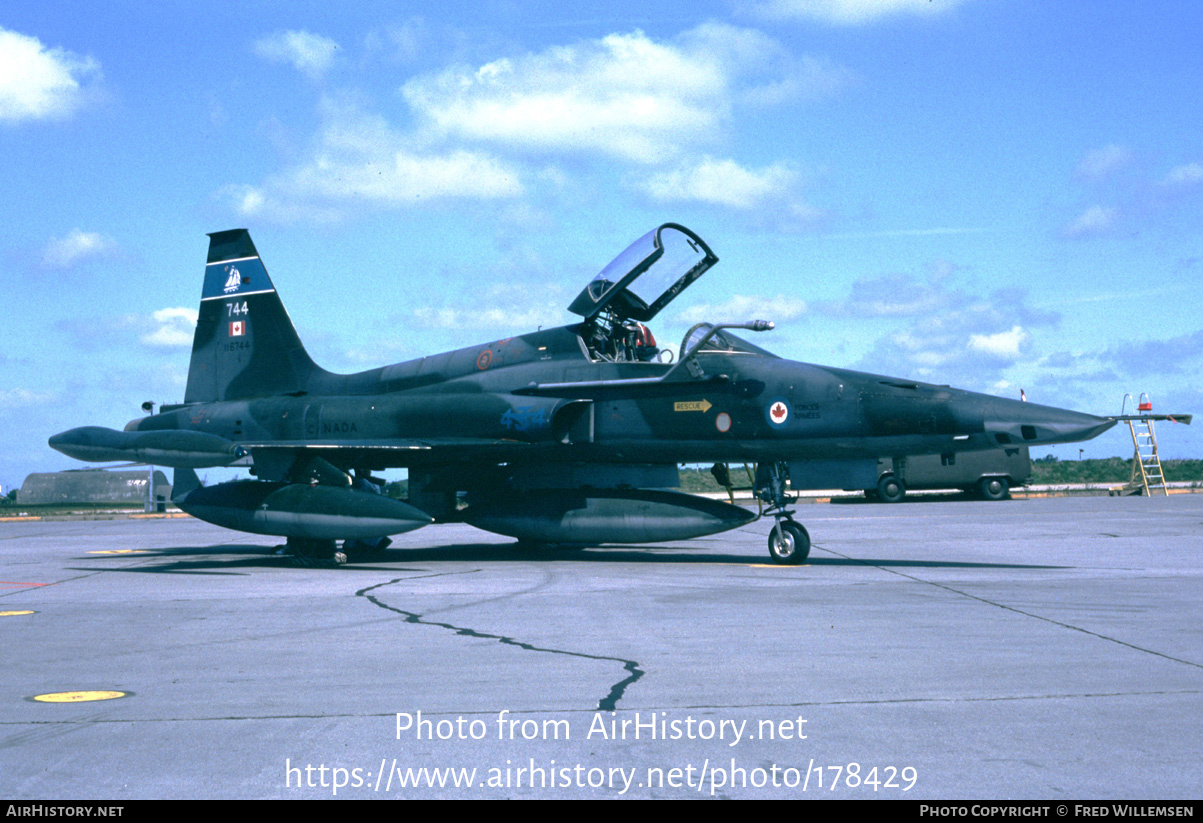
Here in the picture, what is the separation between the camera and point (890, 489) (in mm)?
36750

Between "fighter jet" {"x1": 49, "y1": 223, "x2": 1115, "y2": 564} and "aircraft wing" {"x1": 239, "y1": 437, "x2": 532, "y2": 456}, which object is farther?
"aircraft wing" {"x1": 239, "y1": 437, "x2": 532, "y2": 456}

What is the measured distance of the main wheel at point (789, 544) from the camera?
13.8m

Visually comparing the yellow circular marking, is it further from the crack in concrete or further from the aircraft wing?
the aircraft wing

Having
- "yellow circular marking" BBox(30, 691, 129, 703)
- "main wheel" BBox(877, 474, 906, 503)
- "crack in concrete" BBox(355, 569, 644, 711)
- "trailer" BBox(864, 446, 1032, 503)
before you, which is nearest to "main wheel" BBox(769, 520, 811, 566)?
"crack in concrete" BBox(355, 569, 644, 711)

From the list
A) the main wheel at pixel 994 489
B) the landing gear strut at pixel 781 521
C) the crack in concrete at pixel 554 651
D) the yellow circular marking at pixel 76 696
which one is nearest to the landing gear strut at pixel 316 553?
the crack in concrete at pixel 554 651

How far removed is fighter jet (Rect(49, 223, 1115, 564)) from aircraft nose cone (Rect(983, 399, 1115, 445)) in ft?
0.08

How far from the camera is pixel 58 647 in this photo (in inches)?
305

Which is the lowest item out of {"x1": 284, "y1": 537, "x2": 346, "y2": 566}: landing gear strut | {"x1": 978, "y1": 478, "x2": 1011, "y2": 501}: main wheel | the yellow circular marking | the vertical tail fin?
{"x1": 978, "y1": 478, "x2": 1011, "y2": 501}: main wheel

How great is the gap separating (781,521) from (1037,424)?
12.4 ft

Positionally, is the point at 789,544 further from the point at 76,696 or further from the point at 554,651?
the point at 76,696

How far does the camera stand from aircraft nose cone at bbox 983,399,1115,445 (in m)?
11.5

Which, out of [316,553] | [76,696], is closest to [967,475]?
[316,553]

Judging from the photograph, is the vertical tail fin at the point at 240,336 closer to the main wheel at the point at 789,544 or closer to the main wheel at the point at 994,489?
the main wheel at the point at 789,544
